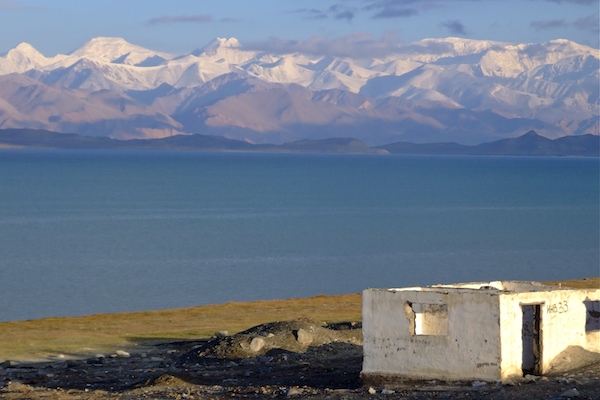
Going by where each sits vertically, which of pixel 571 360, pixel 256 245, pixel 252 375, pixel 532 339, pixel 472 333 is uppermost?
pixel 256 245

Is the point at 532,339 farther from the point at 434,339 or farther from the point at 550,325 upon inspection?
the point at 434,339

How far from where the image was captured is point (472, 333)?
2153cm

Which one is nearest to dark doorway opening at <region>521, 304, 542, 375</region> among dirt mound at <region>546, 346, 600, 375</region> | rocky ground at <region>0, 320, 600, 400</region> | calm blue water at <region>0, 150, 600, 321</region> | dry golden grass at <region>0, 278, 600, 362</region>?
dirt mound at <region>546, 346, 600, 375</region>

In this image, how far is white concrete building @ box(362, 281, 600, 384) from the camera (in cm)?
2148

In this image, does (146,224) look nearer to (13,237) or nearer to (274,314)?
(13,237)

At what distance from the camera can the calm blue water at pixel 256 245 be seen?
208 feet

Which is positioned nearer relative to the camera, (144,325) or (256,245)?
(144,325)

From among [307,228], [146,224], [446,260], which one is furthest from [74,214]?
[446,260]

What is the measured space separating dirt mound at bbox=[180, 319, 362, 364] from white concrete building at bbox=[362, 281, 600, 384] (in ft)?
20.2

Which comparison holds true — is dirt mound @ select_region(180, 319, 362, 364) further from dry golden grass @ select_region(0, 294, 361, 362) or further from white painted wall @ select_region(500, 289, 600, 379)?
white painted wall @ select_region(500, 289, 600, 379)

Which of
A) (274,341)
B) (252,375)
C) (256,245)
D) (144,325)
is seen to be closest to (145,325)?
(144,325)

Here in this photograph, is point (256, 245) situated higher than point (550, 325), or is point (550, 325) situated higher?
point (256, 245)

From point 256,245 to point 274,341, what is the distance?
59.9 metres

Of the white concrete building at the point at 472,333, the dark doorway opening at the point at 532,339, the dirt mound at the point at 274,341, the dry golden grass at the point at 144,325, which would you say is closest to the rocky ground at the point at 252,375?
the dirt mound at the point at 274,341
